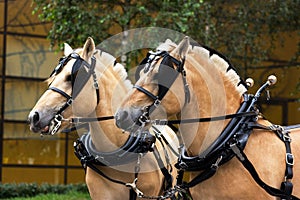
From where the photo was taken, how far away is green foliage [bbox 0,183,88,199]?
12.6 metres

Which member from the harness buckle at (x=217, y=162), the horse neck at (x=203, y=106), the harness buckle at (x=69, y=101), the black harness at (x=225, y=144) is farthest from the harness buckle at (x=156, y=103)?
the harness buckle at (x=69, y=101)

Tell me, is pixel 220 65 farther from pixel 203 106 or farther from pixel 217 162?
pixel 217 162

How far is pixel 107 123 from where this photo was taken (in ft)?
19.3

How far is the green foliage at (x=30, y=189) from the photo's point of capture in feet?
41.3

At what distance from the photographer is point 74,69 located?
5.70 m

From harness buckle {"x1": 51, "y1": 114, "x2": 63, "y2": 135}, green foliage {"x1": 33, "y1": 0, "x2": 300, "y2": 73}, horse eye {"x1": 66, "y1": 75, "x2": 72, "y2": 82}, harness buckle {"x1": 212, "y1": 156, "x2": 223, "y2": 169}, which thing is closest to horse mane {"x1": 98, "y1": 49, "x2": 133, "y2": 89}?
horse eye {"x1": 66, "y1": 75, "x2": 72, "y2": 82}

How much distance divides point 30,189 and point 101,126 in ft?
24.2

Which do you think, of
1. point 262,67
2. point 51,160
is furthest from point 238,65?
point 51,160

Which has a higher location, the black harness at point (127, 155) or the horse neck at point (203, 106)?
the horse neck at point (203, 106)

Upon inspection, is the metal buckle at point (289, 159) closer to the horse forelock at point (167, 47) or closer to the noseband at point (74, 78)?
the horse forelock at point (167, 47)

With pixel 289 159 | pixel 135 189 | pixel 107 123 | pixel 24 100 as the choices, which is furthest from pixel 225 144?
pixel 24 100

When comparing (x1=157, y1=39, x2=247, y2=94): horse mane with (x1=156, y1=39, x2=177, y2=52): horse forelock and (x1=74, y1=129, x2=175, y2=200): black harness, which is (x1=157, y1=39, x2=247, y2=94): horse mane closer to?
(x1=156, y1=39, x2=177, y2=52): horse forelock

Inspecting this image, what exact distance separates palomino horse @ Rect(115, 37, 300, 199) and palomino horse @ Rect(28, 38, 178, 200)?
110 cm

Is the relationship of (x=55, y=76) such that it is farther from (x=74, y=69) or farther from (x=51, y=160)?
(x=51, y=160)
